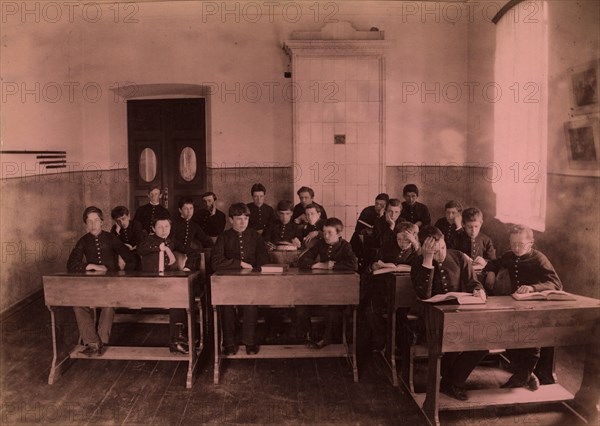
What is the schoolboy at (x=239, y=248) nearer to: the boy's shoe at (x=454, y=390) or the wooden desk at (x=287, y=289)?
the wooden desk at (x=287, y=289)

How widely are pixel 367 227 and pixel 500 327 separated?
2913 millimetres

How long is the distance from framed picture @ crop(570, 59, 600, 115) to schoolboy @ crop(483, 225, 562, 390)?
1190 mm

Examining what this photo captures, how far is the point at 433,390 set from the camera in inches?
120

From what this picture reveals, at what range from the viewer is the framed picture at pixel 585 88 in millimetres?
3938

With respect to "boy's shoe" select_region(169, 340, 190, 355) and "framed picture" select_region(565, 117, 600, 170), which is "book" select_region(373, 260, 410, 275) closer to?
"boy's shoe" select_region(169, 340, 190, 355)

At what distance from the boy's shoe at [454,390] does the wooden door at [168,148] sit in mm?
5029

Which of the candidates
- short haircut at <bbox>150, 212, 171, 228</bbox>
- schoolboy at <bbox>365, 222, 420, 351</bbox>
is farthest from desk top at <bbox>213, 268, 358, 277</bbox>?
short haircut at <bbox>150, 212, 171, 228</bbox>

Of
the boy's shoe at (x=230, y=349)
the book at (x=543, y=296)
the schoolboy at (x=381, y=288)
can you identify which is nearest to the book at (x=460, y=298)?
the book at (x=543, y=296)

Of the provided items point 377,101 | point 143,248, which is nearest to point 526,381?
point 143,248

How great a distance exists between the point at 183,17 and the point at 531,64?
4.44 metres

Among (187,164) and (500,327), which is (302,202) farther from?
(500,327)

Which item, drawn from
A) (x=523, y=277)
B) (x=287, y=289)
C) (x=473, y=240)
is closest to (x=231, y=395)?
(x=287, y=289)

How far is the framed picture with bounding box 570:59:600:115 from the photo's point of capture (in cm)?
394

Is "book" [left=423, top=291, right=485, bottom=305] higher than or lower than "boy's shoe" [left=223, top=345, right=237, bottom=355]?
higher
